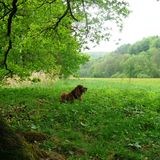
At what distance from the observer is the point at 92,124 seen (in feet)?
42.3

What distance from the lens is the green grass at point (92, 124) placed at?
1000cm

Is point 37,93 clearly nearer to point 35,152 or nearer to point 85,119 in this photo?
point 85,119

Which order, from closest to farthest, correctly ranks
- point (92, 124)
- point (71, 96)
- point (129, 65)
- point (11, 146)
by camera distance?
1. point (11, 146)
2. point (92, 124)
3. point (71, 96)
4. point (129, 65)

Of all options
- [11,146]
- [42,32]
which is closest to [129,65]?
[42,32]

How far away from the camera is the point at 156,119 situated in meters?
14.2

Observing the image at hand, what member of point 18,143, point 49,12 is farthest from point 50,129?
point 49,12

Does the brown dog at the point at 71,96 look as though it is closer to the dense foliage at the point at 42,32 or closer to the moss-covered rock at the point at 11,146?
the dense foliage at the point at 42,32

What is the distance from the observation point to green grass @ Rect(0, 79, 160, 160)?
10.0 metres

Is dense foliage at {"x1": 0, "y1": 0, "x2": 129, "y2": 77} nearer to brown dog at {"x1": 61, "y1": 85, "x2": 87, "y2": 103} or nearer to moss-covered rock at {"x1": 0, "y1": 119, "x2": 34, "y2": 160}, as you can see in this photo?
Answer: brown dog at {"x1": 61, "y1": 85, "x2": 87, "y2": 103}

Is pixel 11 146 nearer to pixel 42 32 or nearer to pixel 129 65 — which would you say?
pixel 42 32

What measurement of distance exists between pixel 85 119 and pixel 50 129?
2041 mm

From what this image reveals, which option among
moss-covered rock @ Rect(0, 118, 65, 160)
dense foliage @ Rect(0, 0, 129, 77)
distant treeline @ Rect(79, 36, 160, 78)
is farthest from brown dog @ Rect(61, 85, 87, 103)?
distant treeline @ Rect(79, 36, 160, 78)

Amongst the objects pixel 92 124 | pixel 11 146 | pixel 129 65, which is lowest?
pixel 92 124

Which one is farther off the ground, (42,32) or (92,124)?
(42,32)
